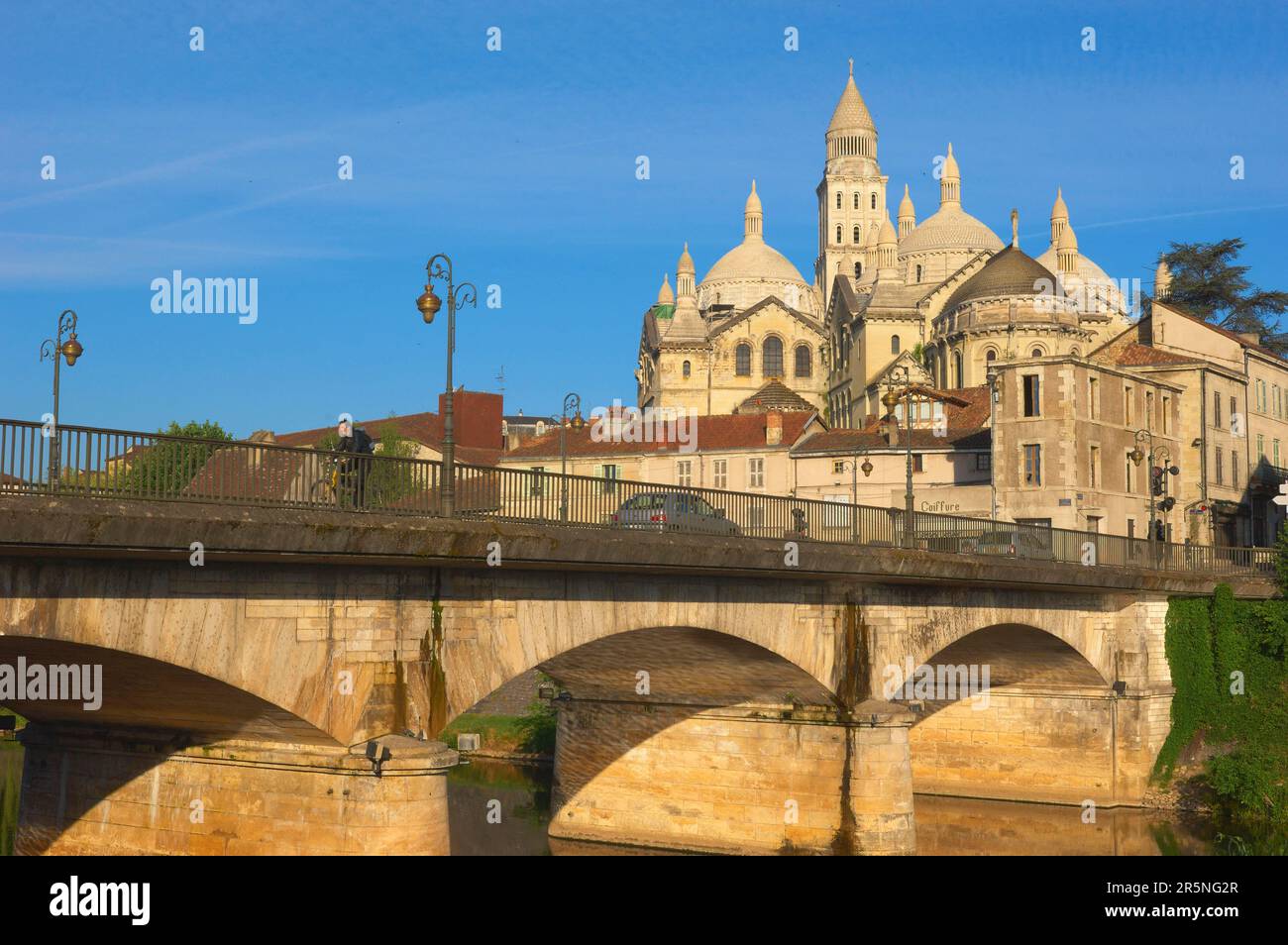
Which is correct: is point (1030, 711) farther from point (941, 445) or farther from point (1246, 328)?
point (1246, 328)

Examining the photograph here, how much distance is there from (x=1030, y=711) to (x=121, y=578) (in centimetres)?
3174

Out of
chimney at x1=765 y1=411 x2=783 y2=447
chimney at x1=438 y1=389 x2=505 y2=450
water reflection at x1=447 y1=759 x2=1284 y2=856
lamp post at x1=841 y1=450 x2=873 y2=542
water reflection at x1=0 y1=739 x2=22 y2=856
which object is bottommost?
water reflection at x1=447 y1=759 x2=1284 y2=856

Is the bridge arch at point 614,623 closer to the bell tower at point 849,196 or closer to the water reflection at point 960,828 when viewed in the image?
the water reflection at point 960,828

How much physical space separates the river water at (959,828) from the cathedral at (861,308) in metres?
54.2

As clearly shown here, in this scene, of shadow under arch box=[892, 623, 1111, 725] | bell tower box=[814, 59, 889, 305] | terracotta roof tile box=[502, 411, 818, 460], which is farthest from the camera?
bell tower box=[814, 59, 889, 305]

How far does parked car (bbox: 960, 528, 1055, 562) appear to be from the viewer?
119 ft

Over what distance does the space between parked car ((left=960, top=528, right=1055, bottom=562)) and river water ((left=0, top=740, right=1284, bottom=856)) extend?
6920mm

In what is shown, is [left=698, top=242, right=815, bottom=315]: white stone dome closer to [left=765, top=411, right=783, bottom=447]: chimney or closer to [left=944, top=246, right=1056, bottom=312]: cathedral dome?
[left=944, top=246, right=1056, bottom=312]: cathedral dome

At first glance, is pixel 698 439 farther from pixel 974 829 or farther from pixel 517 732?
pixel 974 829

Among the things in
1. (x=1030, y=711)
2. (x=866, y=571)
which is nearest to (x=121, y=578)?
(x=866, y=571)

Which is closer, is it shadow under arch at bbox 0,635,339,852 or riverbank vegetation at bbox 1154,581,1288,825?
shadow under arch at bbox 0,635,339,852

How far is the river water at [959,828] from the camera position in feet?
112

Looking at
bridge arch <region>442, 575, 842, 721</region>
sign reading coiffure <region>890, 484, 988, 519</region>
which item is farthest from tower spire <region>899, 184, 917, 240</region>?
bridge arch <region>442, 575, 842, 721</region>
